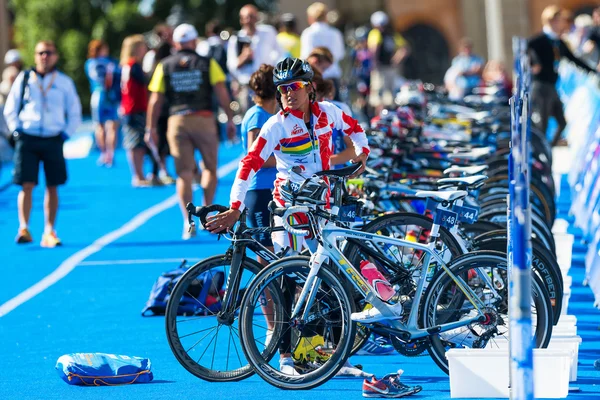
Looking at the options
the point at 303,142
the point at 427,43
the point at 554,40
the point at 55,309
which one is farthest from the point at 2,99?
the point at 427,43

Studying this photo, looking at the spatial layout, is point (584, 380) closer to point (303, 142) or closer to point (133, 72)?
point (303, 142)

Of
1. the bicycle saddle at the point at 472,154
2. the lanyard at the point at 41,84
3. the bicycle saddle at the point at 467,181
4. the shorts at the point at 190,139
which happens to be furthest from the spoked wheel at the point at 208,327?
the lanyard at the point at 41,84

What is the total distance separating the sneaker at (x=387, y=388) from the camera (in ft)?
25.2

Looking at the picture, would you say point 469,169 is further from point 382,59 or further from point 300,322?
point 382,59

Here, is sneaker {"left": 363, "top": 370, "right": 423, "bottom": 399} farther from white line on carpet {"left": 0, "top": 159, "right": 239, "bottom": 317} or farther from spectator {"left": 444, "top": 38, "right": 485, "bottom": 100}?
spectator {"left": 444, "top": 38, "right": 485, "bottom": 100}

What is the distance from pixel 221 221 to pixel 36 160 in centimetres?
730

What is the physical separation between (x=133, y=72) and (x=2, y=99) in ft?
24.1

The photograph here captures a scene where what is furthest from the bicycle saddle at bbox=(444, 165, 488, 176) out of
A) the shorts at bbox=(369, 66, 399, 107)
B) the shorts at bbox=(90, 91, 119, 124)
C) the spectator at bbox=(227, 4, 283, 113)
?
the shorts at bbox=(369, 66, 399, 107)

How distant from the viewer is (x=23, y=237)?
15453 millimetres

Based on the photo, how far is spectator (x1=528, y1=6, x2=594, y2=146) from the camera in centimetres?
2050

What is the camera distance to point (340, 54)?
2202cm

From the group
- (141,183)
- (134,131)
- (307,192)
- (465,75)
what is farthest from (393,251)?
(465,75)

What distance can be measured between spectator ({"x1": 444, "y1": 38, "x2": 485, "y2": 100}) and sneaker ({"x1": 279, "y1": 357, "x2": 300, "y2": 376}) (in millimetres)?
22043

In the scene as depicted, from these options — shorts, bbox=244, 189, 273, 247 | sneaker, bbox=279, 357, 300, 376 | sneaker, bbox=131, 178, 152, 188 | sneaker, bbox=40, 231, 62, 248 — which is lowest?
sneaker, bbox=40, 231, 62, 248
